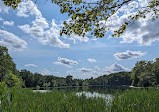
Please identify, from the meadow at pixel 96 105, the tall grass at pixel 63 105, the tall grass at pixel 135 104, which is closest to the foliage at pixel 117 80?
the meadow at pixel 96 105

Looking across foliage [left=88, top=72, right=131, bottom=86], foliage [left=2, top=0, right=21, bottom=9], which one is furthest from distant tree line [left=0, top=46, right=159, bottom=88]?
foliage [left=2, top=0, right=21, bottom=9]

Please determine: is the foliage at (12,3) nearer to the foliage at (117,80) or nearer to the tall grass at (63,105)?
the tall grass at (63,105)

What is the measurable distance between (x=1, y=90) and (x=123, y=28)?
24.9ft

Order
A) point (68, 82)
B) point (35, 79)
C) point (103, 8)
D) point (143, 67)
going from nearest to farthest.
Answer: point (103, 8), point (143, 67), point (35, 79), point (68, 82)

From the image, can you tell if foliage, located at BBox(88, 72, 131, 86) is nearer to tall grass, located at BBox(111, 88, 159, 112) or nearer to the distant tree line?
the distant tree line

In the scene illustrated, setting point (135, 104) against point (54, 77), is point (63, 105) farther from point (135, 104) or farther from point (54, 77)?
point (54, 77)

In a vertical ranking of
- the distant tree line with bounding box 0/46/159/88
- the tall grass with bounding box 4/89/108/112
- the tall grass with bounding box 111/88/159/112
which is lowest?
the tall grass with bounding box 4/89/108/112

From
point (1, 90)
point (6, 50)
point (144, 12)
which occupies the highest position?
point (6, 50)

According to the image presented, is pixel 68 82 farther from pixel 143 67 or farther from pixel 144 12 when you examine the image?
pixel 144 12

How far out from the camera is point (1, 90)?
201cm

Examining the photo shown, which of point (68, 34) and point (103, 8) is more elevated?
point (103, 8)

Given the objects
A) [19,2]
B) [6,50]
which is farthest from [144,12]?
[6,50]

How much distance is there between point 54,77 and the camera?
10462 cm

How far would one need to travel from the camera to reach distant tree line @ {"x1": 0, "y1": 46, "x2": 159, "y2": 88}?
1258 inches
